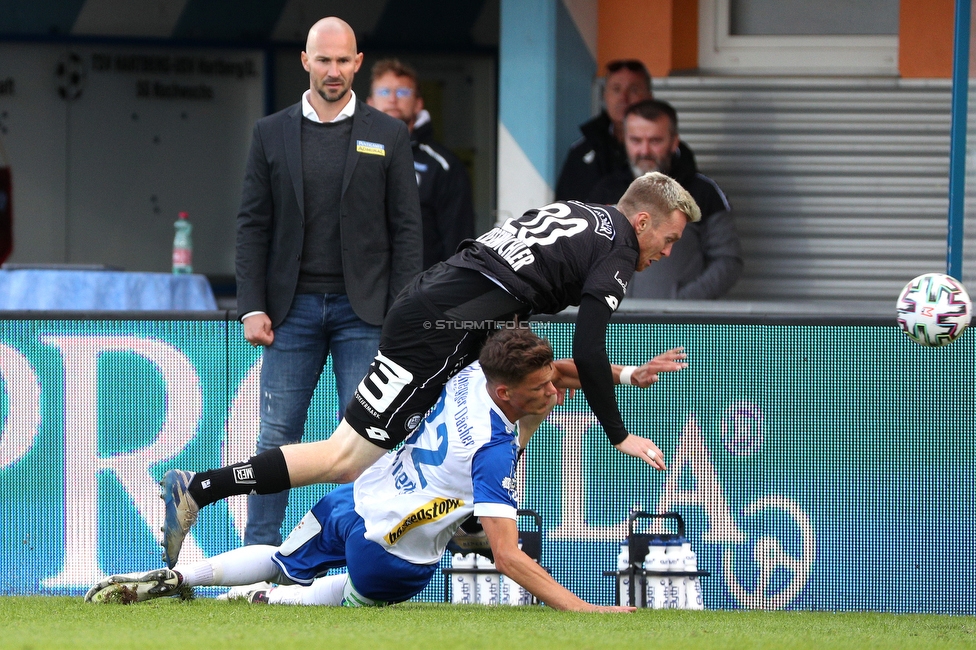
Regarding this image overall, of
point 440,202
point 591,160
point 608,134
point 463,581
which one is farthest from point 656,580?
point 608,134

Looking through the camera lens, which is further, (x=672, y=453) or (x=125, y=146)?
(x=125, y=146)

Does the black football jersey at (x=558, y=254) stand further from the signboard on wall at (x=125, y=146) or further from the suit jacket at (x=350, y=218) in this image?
the signboard on wall at (x=125, y=146)

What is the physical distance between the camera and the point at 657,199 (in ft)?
16.9

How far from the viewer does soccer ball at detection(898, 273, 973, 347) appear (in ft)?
19.3

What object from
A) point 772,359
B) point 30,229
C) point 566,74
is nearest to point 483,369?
point 772,359

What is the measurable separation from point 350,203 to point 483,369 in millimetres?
1180

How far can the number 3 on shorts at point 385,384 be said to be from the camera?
5152mm

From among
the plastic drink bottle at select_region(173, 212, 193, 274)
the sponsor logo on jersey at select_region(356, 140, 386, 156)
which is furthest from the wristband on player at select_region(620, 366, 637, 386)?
the plastic drink bottle at select_region(173, 212, 193, 274)

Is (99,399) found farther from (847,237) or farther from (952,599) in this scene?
(847,237)

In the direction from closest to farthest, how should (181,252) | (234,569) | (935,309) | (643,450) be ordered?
(643,450), (234,569), (935,309), (181,252)

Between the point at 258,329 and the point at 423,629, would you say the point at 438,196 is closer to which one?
the point at 258,329

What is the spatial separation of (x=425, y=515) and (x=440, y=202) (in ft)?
9.88

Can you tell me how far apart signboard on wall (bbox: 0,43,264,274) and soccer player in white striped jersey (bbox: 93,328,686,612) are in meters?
6.83

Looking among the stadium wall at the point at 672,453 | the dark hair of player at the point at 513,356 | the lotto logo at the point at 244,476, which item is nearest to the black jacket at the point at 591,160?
the stadium wall at the point at 672,453
